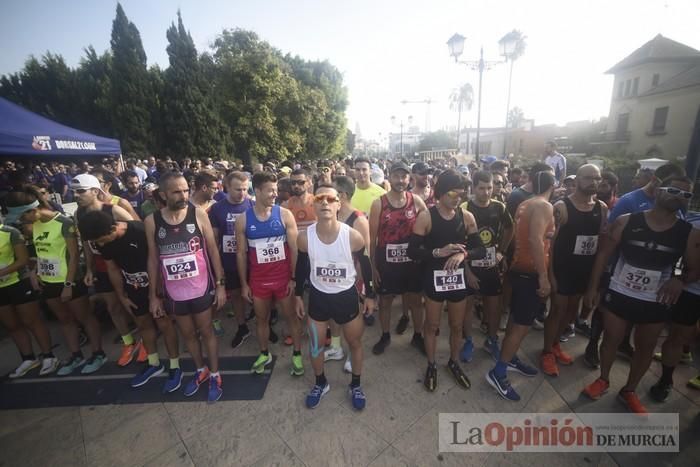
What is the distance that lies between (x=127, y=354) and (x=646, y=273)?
5.90m

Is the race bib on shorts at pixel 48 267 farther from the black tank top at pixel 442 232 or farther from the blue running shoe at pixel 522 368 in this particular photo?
the blue running shoe at pixel 522 368

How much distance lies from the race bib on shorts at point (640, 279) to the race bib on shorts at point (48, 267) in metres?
6.07

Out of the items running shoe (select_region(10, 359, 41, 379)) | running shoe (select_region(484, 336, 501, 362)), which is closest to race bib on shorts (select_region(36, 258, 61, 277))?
running shoe (select_region(10, 359, 41, 379))

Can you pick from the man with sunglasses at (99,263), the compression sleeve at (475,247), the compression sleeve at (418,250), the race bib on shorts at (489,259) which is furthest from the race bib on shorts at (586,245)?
the man with sunglasses at (99,263)

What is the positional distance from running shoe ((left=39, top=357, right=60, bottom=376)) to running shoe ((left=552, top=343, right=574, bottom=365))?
20.8ft

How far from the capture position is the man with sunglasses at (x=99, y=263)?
330cm

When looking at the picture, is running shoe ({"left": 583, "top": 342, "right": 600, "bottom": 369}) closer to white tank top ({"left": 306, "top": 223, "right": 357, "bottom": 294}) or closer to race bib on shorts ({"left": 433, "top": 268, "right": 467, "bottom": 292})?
race bib on shorts ({"left": 433, "top": 268, "right": 467, "bottom": 292})

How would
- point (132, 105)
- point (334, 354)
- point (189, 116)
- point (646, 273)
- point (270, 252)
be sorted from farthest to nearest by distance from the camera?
point (189, 116)
point (132, 105)
point (334, 354)
point (270, 252)
point (646, 273)

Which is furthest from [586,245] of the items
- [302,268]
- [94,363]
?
[94,363]

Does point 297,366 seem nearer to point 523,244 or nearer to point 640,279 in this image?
point 523,244

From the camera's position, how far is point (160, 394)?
3312 millimetres

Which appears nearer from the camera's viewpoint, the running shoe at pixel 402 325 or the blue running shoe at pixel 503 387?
the blue running shoe at pixel 503 387

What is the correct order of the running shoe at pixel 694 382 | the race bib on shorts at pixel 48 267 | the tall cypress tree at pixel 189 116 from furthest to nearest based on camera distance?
the tall cypress tree at pixel 189 116, the race bib on shorts at pixel 48 267, the running shoe at pixel 694 382

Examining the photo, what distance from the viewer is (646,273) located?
2.69 m
